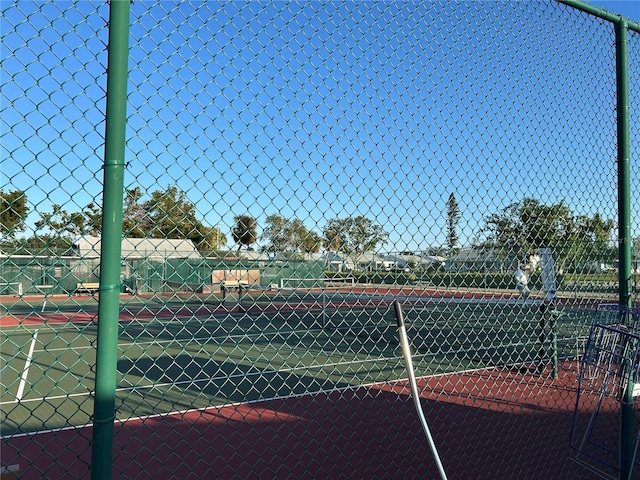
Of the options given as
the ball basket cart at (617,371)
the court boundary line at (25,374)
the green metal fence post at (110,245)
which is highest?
the green metal fence post at (110,245)

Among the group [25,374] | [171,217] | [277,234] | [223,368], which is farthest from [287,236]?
[25,374]

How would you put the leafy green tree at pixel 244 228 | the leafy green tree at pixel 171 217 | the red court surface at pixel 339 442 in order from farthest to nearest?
1. the red court surface at pixel 339 442
2. the leafy green tree at pixel 244 228
3. the leafy green tree at pixel 171 217

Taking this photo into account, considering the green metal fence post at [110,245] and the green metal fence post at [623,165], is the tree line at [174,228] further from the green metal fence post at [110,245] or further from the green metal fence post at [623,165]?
the green metal fence post at [623,165]

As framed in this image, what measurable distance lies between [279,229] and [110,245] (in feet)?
3.26

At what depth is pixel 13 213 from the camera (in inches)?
75.1

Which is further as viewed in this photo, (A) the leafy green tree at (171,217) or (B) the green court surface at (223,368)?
(B) the green court surface at (223,368)

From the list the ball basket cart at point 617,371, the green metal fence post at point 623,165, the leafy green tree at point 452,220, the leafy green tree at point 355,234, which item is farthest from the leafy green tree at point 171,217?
the green metal fence post at point 623,165

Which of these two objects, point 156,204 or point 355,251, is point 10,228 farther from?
point 355,251

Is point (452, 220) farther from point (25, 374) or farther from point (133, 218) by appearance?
point (25, 374)

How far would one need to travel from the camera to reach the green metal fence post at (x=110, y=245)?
1737 millimetres

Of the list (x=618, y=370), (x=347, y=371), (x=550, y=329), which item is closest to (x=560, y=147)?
(x=618, y=370)

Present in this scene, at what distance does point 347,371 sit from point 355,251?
18.6 feet

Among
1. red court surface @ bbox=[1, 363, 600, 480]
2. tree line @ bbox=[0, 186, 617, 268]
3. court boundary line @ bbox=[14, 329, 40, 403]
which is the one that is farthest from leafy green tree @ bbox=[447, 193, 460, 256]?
court boundary line @ bbox=[14, 329, 40, 403]

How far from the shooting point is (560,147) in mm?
3506
